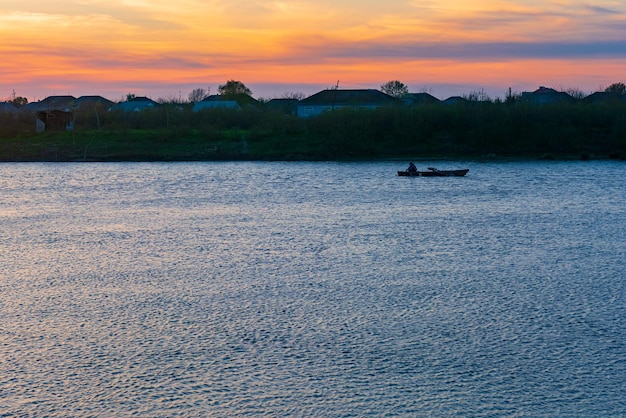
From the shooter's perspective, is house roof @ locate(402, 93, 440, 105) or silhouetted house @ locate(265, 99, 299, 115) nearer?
house roof @ locate(402, 93, 440, 105)

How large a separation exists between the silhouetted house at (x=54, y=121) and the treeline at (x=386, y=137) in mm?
2076

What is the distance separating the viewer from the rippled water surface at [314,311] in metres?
9.20

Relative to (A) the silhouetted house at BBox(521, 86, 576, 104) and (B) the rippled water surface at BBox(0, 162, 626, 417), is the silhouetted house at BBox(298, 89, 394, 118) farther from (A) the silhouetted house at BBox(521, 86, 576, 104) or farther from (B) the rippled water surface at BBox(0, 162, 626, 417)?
(B) the rippled water surface at BBox(0, 162, 626, 417)

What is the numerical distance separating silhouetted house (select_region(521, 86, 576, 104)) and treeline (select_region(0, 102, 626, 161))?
126 inches

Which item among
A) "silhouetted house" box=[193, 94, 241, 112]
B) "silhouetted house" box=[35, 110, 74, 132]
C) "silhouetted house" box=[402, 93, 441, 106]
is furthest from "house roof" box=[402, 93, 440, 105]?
"silhouetted house" box=[35, 110, 74, 132]

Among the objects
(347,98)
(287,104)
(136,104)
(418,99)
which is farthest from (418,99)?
(136,104)

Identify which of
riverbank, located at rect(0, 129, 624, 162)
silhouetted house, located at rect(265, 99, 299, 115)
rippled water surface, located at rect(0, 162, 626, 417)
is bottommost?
rippled water surface, located at rect(0, 162, 626, 417)

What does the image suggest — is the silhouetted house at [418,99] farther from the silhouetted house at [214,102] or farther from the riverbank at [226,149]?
the riverbank at [226,149]

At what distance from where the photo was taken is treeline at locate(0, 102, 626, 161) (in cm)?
5075

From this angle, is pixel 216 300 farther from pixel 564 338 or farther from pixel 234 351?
pixel 564 338

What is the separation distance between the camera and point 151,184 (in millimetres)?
34938

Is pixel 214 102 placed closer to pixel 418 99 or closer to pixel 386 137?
pixel 418 99

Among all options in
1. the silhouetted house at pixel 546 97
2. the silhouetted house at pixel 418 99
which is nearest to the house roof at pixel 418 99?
the silhouetted house at pixel 418 99

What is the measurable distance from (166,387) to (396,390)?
2.35 meters
